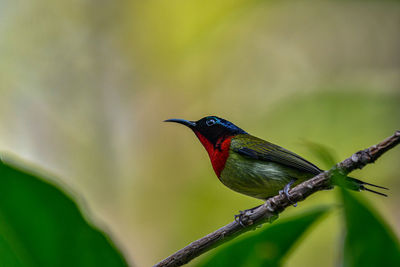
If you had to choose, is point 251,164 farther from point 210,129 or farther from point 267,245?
point 267,245

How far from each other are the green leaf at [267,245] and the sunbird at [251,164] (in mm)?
2232

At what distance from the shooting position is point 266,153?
3.60 m

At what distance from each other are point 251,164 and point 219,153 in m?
0.25

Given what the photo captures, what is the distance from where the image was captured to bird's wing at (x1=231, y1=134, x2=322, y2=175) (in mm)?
3323

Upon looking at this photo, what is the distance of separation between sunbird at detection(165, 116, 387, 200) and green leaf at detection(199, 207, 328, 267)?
7.32 ft

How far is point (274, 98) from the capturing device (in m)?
7.98

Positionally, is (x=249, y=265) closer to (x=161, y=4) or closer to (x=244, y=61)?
(x=161, y=4)

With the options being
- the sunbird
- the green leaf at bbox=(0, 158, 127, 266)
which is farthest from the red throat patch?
the green leaf at bbox=(0, 158, 127, 266)

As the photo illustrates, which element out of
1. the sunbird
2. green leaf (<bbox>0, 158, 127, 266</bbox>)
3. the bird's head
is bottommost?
green leaf (<bbox>0, 158, 127, 266</bbox>)

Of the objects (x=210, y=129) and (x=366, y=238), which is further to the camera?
(x=210, y=129)

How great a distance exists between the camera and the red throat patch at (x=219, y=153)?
3460 mm

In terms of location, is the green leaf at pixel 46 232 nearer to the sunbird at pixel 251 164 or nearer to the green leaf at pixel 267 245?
the green leaf at pixel 267 245

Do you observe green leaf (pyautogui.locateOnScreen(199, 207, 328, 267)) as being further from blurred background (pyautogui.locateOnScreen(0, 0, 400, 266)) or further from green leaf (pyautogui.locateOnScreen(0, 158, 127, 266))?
blurred background (pyautogui.locateOnScreen(0, 0, 400, 266))

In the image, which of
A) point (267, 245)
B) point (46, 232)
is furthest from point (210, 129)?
point (46, 232)
